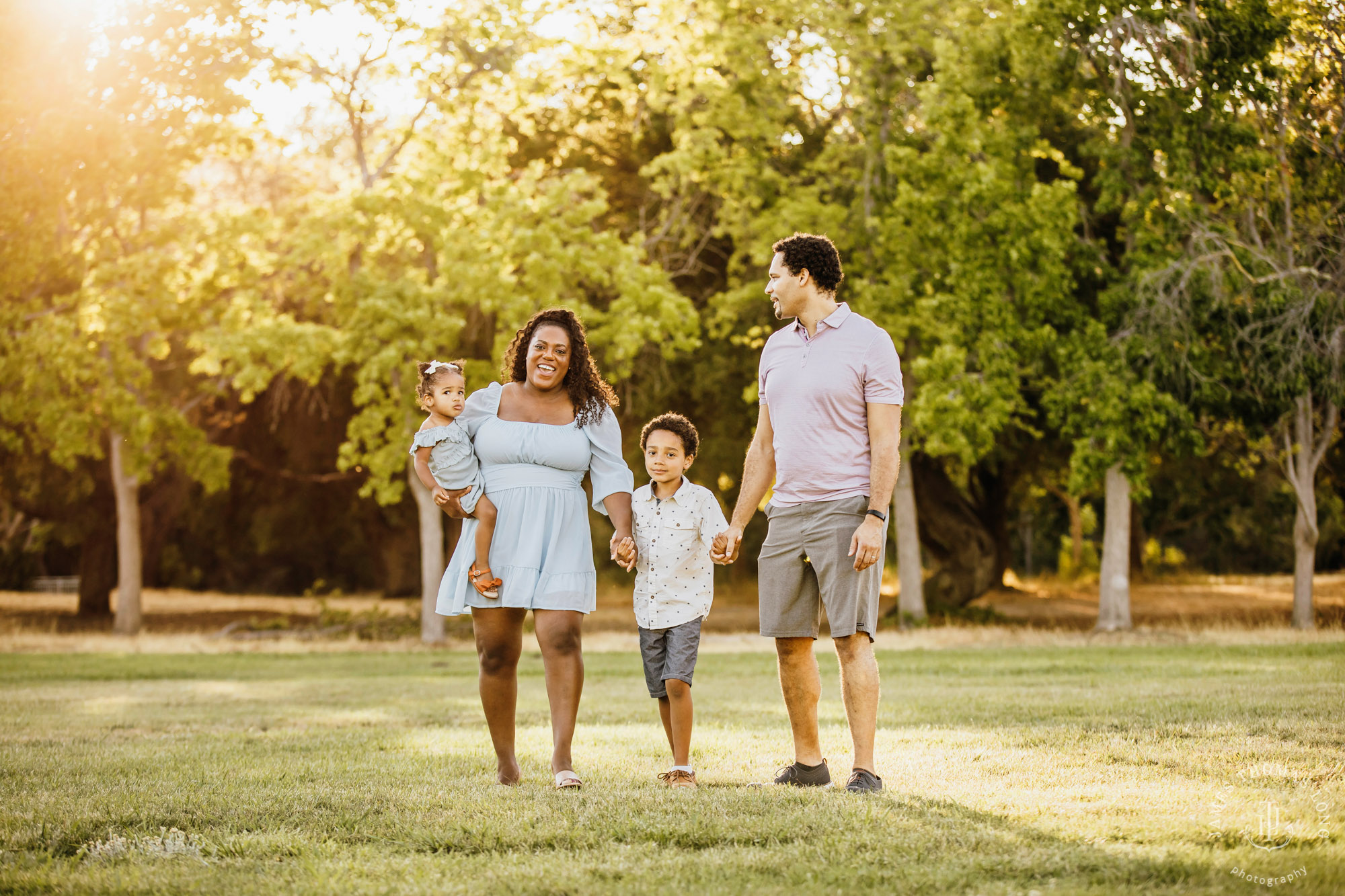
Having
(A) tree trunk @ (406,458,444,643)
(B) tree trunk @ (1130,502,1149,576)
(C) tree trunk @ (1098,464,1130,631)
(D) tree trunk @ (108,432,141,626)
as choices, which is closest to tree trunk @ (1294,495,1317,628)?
(C) tree trunk @ (1098,464,1130,631)

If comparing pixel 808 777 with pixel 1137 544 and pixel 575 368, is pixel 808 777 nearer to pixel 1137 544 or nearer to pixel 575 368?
pixel 575 368

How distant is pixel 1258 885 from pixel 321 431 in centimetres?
2621

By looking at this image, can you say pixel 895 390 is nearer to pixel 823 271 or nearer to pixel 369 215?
pixel 823 271

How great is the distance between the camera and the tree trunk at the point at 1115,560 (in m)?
19.5

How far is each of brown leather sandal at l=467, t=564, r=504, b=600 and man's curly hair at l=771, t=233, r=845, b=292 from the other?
1932 millimetres

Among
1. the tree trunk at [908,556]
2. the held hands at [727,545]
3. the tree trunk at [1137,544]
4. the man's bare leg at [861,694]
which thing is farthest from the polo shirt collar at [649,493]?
the tree trunk at [1137,544]

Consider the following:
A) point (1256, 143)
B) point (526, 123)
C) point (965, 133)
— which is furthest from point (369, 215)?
point (1256, 143)

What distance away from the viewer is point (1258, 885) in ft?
11.2

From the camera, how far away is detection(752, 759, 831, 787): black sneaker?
5.36 meters

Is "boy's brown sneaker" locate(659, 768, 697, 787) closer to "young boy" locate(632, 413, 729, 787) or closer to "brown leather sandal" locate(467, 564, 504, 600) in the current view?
"young boy" locate(632, 413, 729, 787)

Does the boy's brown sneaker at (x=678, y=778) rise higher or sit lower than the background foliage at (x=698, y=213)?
lower

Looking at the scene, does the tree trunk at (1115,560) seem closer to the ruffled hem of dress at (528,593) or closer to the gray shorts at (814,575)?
the gray shorts at (814,575)

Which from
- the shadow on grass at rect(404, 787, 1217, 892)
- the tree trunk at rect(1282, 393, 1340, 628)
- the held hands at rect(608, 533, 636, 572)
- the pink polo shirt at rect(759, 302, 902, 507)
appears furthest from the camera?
the tree trunk at rect(1282, 393, 1340, 628)

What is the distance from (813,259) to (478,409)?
172 cm
